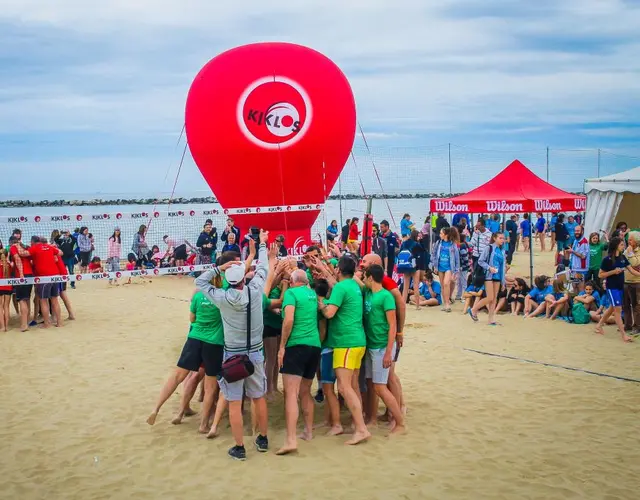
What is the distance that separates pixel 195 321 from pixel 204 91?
14.3 feet

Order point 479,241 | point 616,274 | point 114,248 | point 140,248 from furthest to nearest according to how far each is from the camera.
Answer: point 114,248
point 140,248
point 479,241
point 616,274

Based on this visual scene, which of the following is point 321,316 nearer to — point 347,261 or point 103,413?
point 347,261

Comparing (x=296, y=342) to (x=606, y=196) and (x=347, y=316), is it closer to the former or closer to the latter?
(x=347, y=316)

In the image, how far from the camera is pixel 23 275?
403 inches

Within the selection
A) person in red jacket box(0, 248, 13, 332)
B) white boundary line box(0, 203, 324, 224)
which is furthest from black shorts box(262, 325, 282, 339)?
person in red jacket box(0, 248, 13, 332)

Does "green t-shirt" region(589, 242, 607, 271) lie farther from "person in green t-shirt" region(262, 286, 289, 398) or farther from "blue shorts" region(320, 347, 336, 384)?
"blue shorts" region(320, 347, 336, 384)

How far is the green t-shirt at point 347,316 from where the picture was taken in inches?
221

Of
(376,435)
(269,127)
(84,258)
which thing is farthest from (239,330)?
(84,258)

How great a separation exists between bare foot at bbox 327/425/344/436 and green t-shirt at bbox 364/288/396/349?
0.81m

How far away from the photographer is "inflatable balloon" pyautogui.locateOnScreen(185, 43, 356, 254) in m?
8.82

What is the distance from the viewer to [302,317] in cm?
552

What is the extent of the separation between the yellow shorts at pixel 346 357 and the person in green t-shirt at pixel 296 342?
0.17 meters

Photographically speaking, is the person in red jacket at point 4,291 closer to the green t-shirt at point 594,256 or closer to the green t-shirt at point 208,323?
the green t-shirt at point 208,323

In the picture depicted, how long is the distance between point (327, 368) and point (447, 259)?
21.7ft
